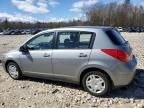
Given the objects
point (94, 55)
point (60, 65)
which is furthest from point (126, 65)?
point (60, 65)

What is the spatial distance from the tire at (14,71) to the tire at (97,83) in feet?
7.87

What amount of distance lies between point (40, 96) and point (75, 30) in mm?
1917

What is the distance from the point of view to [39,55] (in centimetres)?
721

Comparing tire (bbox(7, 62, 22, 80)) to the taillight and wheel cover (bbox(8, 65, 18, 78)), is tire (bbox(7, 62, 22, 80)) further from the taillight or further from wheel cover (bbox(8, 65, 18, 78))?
the taillight

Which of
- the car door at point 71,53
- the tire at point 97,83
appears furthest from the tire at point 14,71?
the tire at point 97,83

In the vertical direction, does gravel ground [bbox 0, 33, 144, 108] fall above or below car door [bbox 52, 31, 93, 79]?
below

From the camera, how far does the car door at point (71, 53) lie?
21.0 ft

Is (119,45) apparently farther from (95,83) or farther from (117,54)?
(95,83)

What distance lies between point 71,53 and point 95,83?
97cm

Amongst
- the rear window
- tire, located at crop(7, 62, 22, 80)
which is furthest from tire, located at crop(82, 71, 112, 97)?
tire, located at crop(7, 62, 22, 80)

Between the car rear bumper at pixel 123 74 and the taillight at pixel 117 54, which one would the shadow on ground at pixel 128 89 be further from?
the taillight at pixel 117 54

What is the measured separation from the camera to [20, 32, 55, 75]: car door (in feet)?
23.2

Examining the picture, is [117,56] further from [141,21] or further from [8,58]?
[141,21]

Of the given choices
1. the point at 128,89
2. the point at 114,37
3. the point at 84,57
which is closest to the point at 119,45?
the point at 114,37
